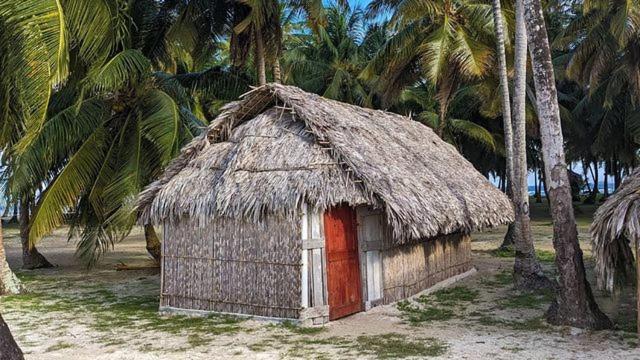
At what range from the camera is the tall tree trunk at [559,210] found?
791 cm

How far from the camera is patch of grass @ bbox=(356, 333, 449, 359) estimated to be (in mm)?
6953

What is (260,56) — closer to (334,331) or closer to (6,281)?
(6,281)

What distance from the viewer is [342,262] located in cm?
926

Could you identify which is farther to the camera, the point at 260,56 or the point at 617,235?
the point at 260,56

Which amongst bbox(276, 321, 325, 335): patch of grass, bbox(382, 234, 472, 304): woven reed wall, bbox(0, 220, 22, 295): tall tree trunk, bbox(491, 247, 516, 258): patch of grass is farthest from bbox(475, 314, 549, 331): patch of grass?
bbox(0, 220, 22, 295): tall tree trunk

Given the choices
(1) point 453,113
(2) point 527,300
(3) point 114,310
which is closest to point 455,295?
(2) point 527,300

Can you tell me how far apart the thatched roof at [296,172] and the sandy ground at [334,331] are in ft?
4.53

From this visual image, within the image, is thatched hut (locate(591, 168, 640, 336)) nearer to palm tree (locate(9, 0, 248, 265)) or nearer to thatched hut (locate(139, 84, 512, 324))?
thatched hut (locate(139, 84, 512, 324))

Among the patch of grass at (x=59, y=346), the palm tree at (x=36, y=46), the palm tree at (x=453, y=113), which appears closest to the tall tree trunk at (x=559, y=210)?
the palm tree at (x=36, y=46)

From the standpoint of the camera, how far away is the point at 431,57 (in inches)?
558

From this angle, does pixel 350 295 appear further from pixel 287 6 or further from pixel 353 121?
pixel 287 6

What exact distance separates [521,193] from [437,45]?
471cm

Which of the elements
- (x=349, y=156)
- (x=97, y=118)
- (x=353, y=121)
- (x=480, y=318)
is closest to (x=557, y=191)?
(x=480, y=318)

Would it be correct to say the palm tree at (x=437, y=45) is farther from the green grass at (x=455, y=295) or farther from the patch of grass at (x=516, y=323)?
the patch of grass at (x=516, y=323)
